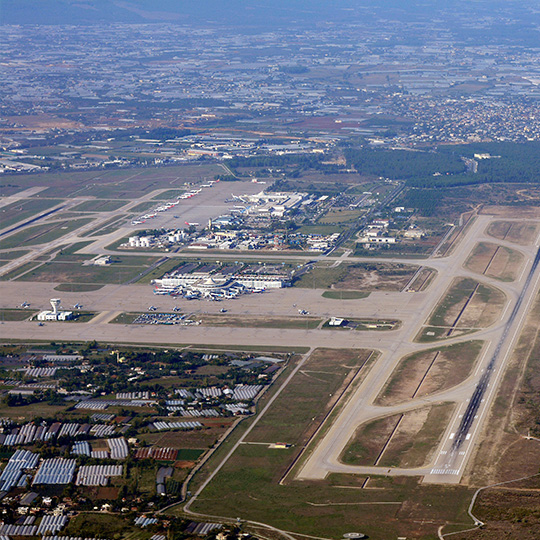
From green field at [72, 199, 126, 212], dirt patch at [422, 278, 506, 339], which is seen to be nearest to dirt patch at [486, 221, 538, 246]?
dirt patch at [422, 278, 506, 339]

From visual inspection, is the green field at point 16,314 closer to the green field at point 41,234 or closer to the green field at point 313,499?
the green field at point 41,234

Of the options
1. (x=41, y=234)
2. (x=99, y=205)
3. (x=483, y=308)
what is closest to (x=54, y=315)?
(x=41, y=234)

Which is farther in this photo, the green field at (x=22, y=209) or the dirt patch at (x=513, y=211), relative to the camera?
the dirt patch at (x=513, y=211)

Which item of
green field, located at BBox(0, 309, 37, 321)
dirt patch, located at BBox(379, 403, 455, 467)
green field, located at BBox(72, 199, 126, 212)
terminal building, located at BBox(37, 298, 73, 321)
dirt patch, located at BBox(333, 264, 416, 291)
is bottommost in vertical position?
green field, located at BBox(72, 199, 126, 212)

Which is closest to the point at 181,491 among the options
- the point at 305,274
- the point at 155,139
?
the point at 305,274

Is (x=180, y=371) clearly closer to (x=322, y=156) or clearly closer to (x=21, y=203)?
(x=21, y=203)

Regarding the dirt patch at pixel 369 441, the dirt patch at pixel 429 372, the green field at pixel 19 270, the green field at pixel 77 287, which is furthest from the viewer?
the green field at pixel 19 270

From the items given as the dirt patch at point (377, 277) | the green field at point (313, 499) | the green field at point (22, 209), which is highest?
the green field at point (313, 499)

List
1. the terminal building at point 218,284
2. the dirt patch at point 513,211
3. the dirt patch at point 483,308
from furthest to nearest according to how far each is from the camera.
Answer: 1. the dirt patch at point 513,211
2. the terminal building at point 218,284
3. the dirt patch at point 483,308

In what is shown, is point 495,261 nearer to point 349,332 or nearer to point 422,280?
point 422,280

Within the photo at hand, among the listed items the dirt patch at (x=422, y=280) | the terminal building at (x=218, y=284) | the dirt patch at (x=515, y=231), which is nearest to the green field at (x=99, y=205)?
the terminal building at (x=218, y=284)

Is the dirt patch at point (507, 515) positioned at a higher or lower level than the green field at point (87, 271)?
higher

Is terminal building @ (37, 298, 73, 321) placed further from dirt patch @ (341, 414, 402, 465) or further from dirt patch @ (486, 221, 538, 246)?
dirt patch @ (486, 221, 538, 246)
